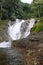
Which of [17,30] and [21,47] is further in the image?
[17,30]

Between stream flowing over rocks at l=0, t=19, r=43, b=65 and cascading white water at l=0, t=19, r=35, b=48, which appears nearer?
stream flowing over rocks at l=0, t=19, r=43, b=65

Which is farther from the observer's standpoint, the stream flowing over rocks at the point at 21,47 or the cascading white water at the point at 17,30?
the cascading white water at the point at 17,30

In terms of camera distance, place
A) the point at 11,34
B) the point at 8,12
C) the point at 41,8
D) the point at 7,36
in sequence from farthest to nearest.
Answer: the point at 8,12, the point at 41,8, the point at 11,34, the point at 7,36

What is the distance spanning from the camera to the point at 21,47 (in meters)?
23.0

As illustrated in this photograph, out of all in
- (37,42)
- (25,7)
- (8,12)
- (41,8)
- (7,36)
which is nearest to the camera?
(37,42)

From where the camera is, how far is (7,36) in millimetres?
33750

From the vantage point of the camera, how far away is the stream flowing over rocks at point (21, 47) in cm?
1605

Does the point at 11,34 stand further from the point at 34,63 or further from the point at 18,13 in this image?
the point at 34,63

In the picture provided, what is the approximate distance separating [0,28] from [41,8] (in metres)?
15.3

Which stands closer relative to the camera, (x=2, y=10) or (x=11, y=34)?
(x=11, y=34)

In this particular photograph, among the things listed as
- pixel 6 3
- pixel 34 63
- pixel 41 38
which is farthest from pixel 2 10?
pixel 34 63

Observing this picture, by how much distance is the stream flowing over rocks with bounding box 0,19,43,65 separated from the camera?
16.0 meters

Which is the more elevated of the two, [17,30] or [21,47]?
[21,47]

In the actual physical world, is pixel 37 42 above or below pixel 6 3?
below
